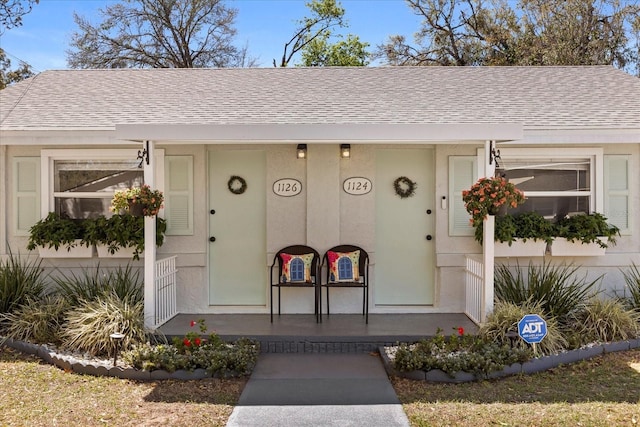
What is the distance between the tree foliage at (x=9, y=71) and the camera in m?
18.4

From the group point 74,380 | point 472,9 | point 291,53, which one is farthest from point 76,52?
point 74,380

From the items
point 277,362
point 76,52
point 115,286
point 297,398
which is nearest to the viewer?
point 297,398

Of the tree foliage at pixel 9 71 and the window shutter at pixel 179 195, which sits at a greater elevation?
the tree foliage at pixel 9 71

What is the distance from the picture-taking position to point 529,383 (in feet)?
16.2

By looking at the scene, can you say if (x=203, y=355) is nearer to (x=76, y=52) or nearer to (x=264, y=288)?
(x=264, y=288)

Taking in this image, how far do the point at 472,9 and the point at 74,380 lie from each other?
1921 centimetres

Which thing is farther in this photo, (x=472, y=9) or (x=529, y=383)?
(x=472, y=9)

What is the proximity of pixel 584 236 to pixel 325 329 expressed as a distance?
3.48 meters

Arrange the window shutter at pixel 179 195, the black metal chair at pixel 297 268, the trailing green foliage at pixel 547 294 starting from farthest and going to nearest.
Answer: the window shutter at pixel 179 195
the black metal chair at pixel 297 268
the trailing green foliage at pixel 547 294

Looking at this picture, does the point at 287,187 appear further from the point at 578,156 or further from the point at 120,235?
the point at 578,156

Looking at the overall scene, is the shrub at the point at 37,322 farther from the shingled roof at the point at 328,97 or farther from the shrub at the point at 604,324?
the shrub at the point at 604,324

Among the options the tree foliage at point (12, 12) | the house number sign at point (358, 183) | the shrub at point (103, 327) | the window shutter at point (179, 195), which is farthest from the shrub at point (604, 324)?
the tree foliage at point (12, 12)

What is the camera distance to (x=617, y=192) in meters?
7.12

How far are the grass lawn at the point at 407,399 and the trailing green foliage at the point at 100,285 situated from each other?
1.13m
